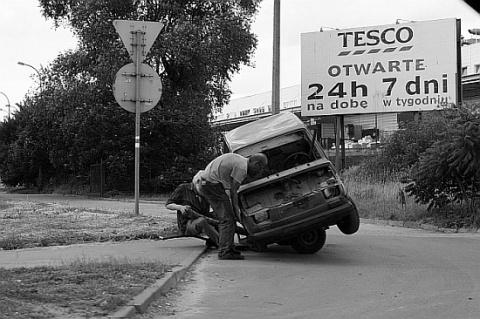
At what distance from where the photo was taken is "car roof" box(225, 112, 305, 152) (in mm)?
10919


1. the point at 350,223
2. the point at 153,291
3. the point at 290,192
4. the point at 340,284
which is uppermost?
the point at 290,192

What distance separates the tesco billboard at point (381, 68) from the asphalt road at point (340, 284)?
21385 millimetres

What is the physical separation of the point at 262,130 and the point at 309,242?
194cm

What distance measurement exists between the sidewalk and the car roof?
1748 mm

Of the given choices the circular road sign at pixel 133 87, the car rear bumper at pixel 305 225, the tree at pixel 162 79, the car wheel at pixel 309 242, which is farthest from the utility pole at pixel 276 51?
the tree at pixel 162 79

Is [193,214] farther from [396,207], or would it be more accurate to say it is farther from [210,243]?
[396,207]

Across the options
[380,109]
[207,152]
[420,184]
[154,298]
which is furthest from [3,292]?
[207,152]

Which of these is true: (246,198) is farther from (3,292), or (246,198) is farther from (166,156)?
(166,156)

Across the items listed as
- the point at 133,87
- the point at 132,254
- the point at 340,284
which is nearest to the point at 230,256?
the point at 132,254

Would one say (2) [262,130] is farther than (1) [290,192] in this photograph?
Yes

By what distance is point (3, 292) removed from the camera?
6348 mm

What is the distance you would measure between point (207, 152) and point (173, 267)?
1132 inches

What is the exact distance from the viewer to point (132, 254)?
9.88 m

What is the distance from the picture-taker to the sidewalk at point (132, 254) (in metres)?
8.28
